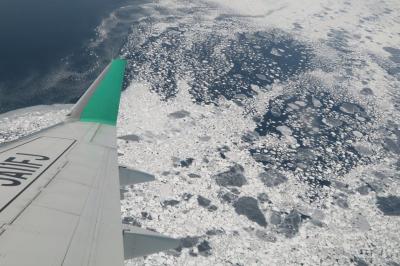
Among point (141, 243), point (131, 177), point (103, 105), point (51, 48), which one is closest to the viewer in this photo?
point (141, 243)

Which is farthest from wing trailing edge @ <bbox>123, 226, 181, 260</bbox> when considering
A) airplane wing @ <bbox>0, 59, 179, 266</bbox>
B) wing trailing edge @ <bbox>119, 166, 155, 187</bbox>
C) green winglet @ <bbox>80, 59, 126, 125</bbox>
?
green winglet @ <bbox>80, 59, 126, 125</bbox>

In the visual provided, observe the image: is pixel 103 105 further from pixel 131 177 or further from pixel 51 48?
pixel 51 48

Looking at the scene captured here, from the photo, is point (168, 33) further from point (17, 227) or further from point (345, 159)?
point (17, 227)

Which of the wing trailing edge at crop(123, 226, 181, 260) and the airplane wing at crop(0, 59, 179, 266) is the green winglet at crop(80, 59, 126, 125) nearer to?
the airplane wing at crop(0, 59, 179, 266)

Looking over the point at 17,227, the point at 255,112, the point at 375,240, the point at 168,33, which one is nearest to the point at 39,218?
the point at 17,227

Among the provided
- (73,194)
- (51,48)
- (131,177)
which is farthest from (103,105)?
(51,48)

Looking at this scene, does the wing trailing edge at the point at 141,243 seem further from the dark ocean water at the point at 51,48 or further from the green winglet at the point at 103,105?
the dark ocean water at the point at 51,48

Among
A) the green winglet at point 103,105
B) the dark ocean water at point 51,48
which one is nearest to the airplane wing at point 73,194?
the green winglet at point 103,105
